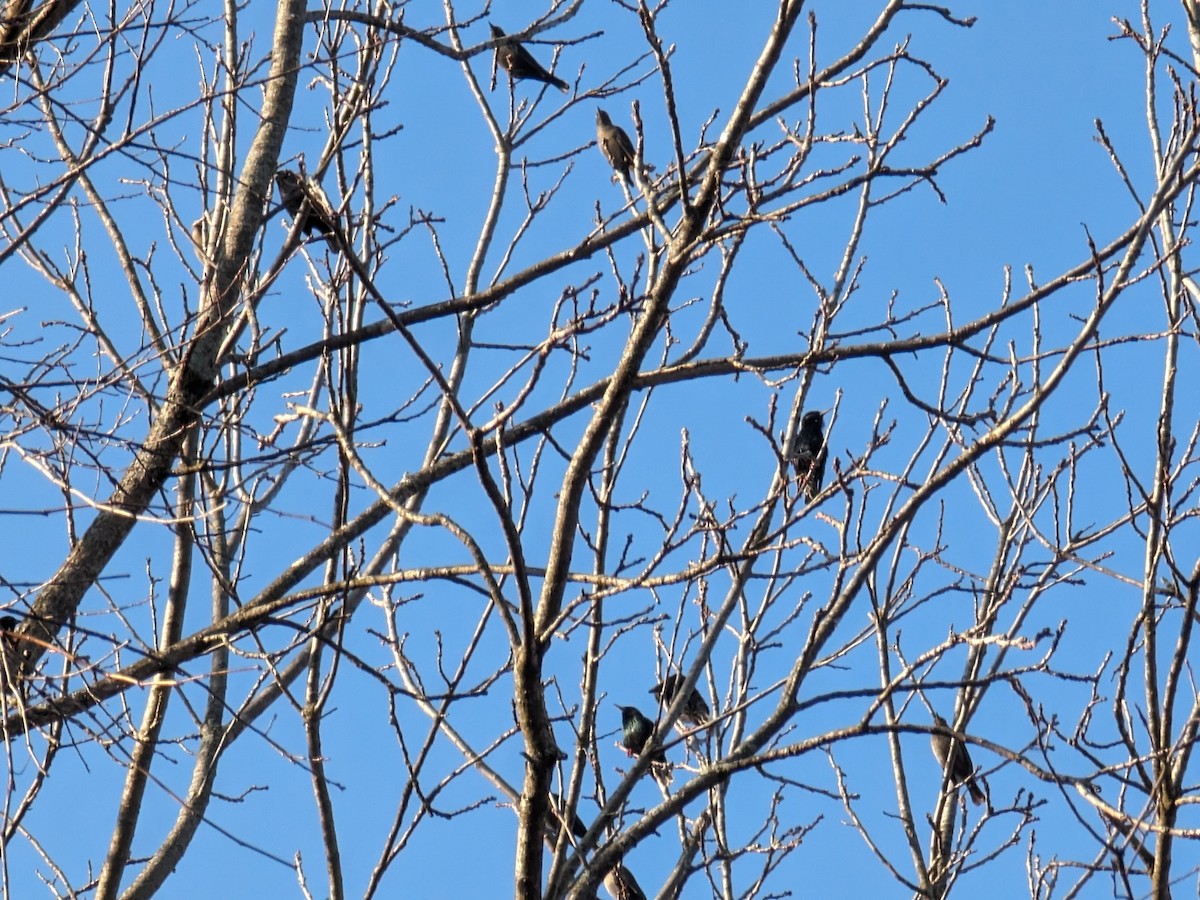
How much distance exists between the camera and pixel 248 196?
409 cm

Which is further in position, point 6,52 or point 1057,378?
point 6,52

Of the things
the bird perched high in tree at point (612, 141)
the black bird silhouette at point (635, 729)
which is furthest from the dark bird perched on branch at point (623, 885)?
the bird perched high in tree at point (612, 141)

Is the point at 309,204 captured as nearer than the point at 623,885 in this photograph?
Yes

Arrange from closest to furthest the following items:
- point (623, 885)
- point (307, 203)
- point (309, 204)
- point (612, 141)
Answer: point (309, 204) → point (307, 203) → point (623, 885) → point (612, 141)

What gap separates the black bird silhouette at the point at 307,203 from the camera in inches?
106

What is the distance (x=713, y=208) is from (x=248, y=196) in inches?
73.7

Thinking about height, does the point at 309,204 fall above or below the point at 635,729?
below

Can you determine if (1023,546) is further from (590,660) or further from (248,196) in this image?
(248,196)

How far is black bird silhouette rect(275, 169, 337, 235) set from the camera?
2699 mm

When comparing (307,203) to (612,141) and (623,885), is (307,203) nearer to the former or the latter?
(623,885)

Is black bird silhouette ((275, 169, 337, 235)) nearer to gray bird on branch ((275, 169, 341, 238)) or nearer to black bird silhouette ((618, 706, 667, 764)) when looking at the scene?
gray bird on branch ((275, 169, 341, 238))

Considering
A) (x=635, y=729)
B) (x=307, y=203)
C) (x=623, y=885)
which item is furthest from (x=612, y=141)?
(x=307, y=203)

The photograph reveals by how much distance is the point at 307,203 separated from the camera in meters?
3.37

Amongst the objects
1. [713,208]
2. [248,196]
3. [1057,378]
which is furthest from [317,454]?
[1057,378]
